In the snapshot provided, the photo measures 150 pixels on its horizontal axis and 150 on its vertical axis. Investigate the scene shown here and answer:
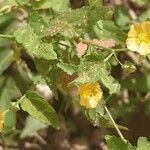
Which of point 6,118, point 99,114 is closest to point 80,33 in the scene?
point 99,114

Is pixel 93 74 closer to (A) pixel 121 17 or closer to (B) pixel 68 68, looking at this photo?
(B) pixel 68 68

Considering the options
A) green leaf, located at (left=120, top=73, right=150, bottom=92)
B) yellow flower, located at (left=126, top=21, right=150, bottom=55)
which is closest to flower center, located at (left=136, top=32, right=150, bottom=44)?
yellow flower, located at (left=126, top=21, right=150, bottom=55)

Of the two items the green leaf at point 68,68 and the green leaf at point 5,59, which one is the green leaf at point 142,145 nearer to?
the green leaf at point 68,68

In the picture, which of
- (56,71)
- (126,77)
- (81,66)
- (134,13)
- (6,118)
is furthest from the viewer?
(134,13)

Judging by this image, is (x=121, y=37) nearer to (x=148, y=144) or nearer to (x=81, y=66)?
(x=81, y=66)

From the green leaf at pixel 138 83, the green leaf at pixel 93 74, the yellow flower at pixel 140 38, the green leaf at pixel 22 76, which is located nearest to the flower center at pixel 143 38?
the yellow flower at pixel 140 38

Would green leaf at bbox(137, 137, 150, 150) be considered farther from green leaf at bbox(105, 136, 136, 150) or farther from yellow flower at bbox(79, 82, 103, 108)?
yellow flower at bbox(79, 82, 103, 108)
